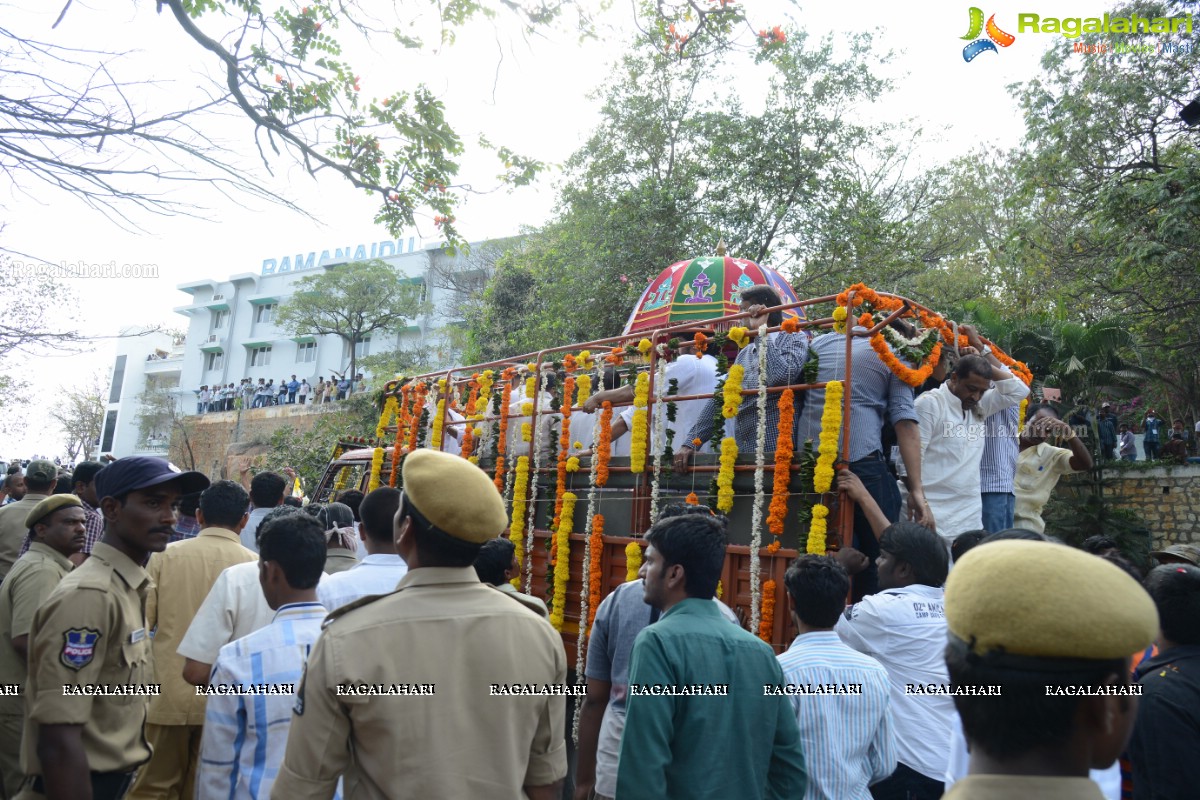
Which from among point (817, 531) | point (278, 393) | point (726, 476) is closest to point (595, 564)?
point (726, 476)

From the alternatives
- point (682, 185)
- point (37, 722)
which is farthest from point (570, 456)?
point (682, 185)

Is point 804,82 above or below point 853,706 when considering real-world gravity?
above

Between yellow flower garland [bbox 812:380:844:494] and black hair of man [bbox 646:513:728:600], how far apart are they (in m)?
1.71

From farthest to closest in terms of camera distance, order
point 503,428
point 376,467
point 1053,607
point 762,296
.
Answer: point 376,467 → point 503,428 → point 762,296 → point 1053,607

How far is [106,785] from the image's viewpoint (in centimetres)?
261

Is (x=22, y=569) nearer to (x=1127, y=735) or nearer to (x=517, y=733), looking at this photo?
(x=517, y=733)

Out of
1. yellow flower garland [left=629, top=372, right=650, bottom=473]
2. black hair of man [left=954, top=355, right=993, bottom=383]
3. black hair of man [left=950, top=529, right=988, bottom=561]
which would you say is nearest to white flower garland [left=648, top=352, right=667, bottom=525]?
yellow flower garland [left=629, top=372, right=650, bottom=473]

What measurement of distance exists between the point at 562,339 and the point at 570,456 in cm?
1023

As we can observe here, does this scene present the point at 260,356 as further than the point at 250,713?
Yes

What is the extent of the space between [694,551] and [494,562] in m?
1.59

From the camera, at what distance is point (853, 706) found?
2908 mm

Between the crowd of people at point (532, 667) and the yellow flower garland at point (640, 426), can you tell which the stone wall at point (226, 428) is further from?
the crowd of people at point (532, 667)

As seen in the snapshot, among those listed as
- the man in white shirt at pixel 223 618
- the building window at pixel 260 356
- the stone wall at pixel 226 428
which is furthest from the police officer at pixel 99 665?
the building window at pixel 260 356

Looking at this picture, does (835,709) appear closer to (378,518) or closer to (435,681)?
(435,681)
